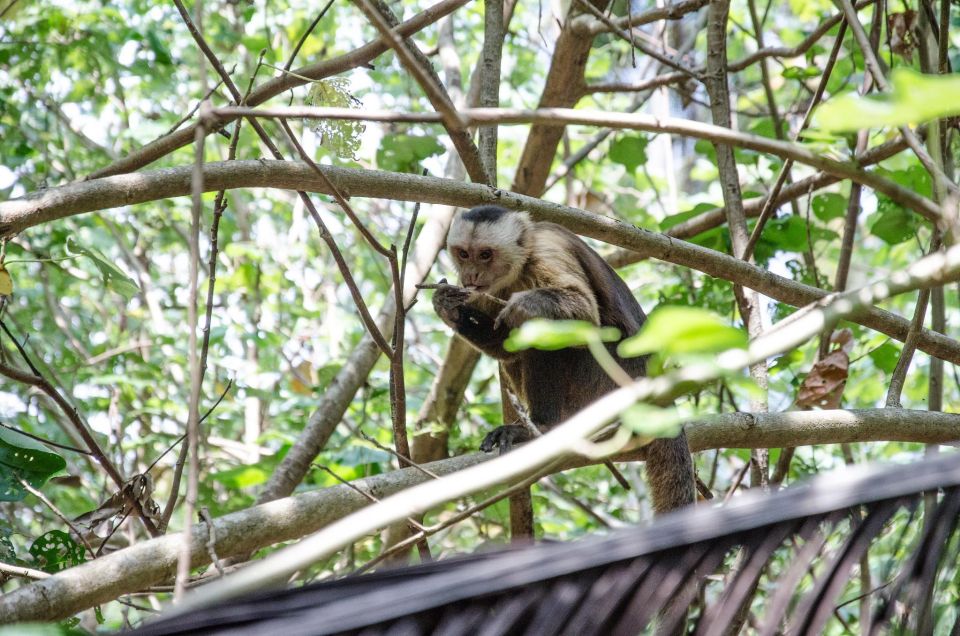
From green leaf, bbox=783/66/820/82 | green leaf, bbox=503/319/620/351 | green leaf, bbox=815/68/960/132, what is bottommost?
green leaf, bbox=503/319/620/351

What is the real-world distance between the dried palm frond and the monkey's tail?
2711mm

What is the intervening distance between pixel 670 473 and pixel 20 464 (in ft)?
9.65

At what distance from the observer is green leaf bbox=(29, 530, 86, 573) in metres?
3.72

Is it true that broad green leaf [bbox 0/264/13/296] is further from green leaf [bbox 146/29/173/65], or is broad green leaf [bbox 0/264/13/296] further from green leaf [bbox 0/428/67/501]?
green leaf [bbox 146/29/173/65]

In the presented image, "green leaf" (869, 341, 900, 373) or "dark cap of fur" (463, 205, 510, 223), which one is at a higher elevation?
"dark cap of fur" (463, 205, 510, 223)

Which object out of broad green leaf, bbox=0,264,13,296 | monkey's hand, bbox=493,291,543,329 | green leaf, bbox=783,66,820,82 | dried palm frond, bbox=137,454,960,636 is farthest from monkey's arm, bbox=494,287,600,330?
dried palm frond, bbox=137,454,960,636

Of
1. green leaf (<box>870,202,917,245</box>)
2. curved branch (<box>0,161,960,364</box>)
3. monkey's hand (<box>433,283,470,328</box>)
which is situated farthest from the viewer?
green leaf (<box>870,202,917,245</box>)

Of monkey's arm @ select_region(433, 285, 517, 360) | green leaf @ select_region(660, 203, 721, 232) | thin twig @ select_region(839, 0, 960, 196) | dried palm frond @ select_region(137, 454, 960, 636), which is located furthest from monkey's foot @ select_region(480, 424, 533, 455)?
dried palm frond @ select_region(137, 454, 960, 636)

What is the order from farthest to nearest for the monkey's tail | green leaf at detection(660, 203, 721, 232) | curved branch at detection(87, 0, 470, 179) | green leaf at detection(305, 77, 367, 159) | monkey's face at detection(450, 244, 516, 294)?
1. green leaf at detection(660, 203, 721, 232)
2. monkey's face at detection(450, 244, 516, 294)
3. the monkey's tail
4. curved branch at detection(87, 0, 470, 179)
5. green leaf at detection(305, 77, 367, 159)

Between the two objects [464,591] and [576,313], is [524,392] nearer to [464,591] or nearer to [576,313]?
[576,313]

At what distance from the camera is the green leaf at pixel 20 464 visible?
350cm

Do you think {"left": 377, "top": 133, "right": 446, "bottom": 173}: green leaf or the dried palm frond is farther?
{"left": 377, "top": 133, "right": 446, "bottom": 173}: green leaf

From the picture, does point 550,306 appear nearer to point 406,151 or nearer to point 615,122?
point 406,151

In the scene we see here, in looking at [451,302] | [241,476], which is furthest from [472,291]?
[241,476]
